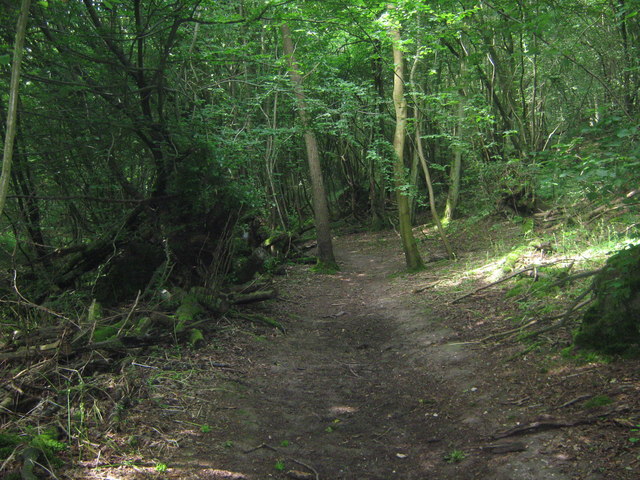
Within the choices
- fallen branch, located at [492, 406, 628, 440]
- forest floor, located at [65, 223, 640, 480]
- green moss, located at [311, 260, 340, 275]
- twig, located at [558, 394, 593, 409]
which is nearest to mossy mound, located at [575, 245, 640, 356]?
forest floor, located at [65, 223, 640, 480]

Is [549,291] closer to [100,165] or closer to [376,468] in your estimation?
[376,468]

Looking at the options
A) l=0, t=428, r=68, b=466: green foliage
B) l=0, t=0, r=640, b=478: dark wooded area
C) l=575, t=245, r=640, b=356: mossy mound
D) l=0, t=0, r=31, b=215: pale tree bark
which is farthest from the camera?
l=0, t=0, r=640, b=478: dark wooded area

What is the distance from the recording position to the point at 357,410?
5289 millimetres

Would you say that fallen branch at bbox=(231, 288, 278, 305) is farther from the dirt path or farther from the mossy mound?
the mossy mound

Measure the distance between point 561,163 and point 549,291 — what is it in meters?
2.64

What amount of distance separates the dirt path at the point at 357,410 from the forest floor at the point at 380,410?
0.06 ft

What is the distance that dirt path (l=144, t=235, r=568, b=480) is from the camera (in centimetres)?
394

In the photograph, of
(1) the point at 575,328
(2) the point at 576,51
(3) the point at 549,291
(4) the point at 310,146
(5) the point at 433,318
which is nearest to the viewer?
(1) the point at 575,328

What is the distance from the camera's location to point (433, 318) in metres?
8.17

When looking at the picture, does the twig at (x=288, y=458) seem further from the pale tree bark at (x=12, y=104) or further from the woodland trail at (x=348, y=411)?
the pale tree bark at (x=12, y=104)

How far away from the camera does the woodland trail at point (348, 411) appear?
3926mm

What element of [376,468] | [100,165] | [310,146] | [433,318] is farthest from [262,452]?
[310,146]

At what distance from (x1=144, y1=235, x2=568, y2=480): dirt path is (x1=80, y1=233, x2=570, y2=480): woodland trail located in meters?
0.01

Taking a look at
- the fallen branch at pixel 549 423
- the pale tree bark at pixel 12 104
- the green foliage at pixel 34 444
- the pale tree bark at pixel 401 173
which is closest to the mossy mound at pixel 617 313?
the fallen branch at pixel 549 423
